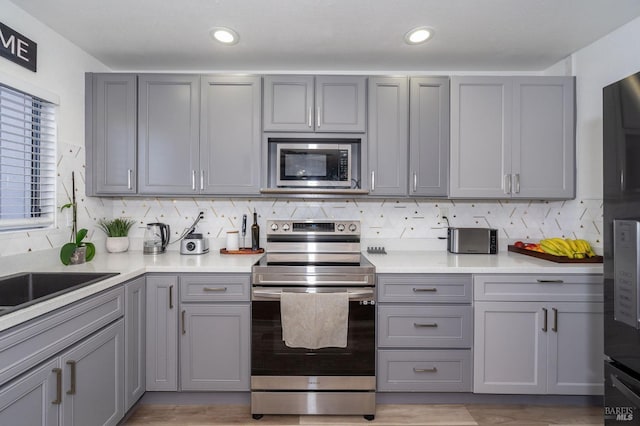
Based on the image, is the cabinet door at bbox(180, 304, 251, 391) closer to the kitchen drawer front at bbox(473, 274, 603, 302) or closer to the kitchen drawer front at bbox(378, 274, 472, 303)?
the kitchen drawer front at bbox(378, 274, 472, 303)

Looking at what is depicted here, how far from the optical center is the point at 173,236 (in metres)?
Answer: 2.66

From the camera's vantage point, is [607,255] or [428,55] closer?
[607,255]

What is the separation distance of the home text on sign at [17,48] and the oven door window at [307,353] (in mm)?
1892

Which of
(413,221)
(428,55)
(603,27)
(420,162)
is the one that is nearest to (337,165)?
(420,162)

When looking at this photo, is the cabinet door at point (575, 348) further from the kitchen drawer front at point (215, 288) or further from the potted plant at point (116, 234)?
the potted plant at point (116, 234)

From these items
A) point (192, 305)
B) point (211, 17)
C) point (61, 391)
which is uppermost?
point (211, 17)

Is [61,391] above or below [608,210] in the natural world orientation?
below

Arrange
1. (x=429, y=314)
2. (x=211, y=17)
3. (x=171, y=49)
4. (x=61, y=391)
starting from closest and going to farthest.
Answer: (x=61, y=391) → (x=211, y=17) → (x=429, y=314) → (x=171, y=49)

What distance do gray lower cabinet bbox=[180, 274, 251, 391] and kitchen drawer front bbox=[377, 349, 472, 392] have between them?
2.86 ft

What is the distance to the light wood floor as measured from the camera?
1.95m

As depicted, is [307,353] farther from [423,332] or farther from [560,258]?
[560,258]

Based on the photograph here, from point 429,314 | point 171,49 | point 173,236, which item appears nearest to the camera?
point 429,314

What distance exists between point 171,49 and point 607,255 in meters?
2.76

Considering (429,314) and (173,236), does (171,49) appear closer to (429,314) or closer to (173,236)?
(173,236)
